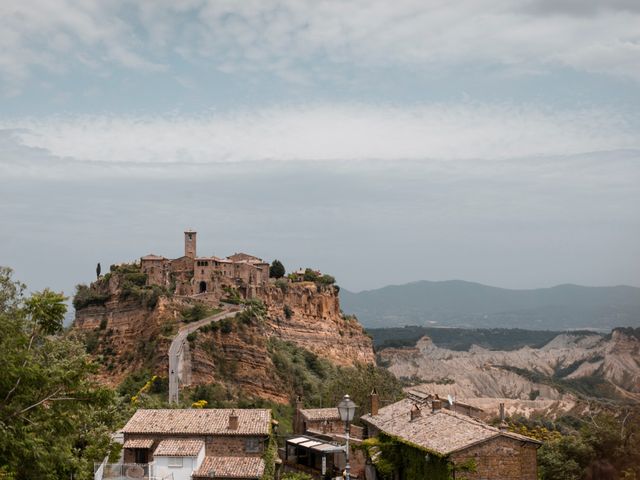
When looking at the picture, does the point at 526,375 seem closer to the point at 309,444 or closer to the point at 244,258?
the point at 244,258

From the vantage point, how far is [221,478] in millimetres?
36250

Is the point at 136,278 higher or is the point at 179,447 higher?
the point at 136,278

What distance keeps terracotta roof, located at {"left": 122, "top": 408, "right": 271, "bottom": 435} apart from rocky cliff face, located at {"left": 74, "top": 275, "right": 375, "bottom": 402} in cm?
3079

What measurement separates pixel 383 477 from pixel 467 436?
656 cm

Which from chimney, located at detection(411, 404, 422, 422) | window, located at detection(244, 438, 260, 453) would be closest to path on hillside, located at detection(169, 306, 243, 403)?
window, located at detection(244, 438, 260, 453)

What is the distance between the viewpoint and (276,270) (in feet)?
353

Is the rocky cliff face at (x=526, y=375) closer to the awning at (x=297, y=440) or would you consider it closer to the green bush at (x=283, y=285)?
the green bush at (x=283, y=285)

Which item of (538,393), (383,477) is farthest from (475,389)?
(383,477)

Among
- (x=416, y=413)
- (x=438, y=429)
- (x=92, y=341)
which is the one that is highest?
(x=92, y=341)

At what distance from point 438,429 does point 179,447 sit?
11465 mm

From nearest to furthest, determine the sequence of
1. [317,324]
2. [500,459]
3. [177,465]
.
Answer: [500,459] < [177,465] < [317,324]

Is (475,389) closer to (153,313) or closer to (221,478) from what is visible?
(153,313)

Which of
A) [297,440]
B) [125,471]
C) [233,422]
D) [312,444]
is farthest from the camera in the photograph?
[297,440]

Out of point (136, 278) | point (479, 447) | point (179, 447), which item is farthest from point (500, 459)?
point (136, 278)
